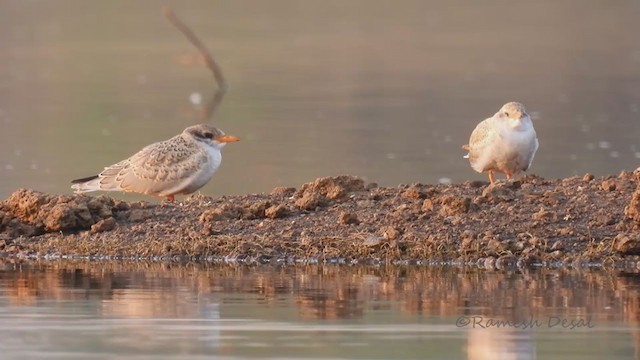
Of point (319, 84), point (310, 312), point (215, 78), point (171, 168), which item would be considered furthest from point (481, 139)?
point (215, 78)

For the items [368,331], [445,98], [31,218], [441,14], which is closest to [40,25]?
[441,14]

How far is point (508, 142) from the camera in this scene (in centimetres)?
1544

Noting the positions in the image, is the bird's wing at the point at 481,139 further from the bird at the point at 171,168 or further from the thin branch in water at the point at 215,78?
the thin branch in water at the point at 215,78

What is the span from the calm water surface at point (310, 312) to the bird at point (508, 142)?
3.22 metres

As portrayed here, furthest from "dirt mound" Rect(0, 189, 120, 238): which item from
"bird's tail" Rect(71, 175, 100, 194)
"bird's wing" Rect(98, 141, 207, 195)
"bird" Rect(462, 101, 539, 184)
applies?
"bird" Rect(462, 101, 539, 184)

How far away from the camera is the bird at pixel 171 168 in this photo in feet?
51.4

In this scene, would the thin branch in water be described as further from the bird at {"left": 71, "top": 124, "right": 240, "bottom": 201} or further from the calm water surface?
the calm water surface

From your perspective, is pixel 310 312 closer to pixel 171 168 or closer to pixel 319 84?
pixel 171 168

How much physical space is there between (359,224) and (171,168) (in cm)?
274

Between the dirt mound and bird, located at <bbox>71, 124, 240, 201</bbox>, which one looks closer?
the dirt mound

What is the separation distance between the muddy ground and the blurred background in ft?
15.5

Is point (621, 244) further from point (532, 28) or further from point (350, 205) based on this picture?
point (532, 28)

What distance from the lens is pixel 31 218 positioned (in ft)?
45.9

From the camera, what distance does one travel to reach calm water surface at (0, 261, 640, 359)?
929 cm
